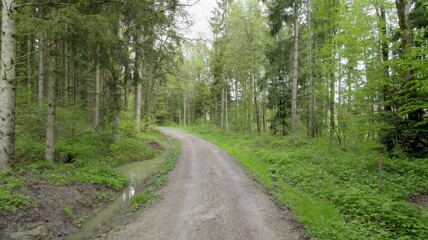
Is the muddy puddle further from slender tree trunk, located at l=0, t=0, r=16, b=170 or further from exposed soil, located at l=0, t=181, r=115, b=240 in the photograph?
slender tree trunk, located at l=0, t=0, r=16, b=170

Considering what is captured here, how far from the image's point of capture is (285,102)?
2044 cm

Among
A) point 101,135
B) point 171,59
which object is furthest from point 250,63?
point 101,135

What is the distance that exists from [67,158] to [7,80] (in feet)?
13.7

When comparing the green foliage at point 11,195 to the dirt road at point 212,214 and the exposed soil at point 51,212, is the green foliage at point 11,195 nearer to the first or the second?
the exposed soil at point 51,212

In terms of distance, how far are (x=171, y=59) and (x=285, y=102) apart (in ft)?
34.2

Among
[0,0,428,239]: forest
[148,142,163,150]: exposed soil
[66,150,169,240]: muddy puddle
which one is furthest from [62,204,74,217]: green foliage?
[148,142,163,150]: exposed soil

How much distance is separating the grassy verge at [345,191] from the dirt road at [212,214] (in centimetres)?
50

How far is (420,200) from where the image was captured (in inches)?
259

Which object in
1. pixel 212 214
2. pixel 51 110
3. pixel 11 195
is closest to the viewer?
pixel 11 195

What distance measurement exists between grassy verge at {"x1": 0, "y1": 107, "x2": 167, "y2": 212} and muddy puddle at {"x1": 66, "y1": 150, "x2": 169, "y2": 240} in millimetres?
455

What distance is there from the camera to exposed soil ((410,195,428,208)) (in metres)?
6.36

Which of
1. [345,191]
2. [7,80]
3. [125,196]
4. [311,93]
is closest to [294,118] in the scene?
[311,93]

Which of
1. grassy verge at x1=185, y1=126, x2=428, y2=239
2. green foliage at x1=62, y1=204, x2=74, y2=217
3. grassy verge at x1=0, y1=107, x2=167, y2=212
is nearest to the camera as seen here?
grassy verge at x1=185, y1=126, x2=428, y2=239

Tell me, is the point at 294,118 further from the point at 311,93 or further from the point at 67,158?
the point at 67,158
